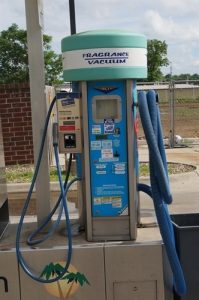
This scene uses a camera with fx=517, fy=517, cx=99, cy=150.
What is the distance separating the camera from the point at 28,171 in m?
9.41

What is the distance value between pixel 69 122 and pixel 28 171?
6110 millimetres

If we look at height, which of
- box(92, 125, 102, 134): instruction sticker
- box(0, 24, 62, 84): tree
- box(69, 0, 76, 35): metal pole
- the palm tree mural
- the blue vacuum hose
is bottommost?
the palm tree mural

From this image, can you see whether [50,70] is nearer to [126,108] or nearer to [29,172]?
[29,172]

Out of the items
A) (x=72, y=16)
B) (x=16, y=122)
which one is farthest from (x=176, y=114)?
(x=72, y=16)

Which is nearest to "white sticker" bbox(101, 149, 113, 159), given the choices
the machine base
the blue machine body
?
the blue machine body

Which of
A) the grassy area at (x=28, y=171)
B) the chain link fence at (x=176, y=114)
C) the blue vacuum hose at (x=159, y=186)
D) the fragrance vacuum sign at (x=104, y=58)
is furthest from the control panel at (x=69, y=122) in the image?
the grassy area at (x=28, y=171)

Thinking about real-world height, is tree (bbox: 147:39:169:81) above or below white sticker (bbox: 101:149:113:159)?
above

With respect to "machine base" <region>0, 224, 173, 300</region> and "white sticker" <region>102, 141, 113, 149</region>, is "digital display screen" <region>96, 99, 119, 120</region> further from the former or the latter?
"machine base" <region>0, 224, 173, 300</region>

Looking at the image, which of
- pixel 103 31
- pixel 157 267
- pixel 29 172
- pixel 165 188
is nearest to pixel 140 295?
pixel 157 267

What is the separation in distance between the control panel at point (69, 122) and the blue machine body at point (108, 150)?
0.27ft

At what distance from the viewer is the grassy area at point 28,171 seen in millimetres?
8526

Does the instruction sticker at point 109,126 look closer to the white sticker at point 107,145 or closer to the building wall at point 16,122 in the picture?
the white sticker at point 107,145

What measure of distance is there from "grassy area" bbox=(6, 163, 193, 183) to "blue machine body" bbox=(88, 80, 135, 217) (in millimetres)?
4795

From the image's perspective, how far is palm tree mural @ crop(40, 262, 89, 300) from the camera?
11.2 feet
